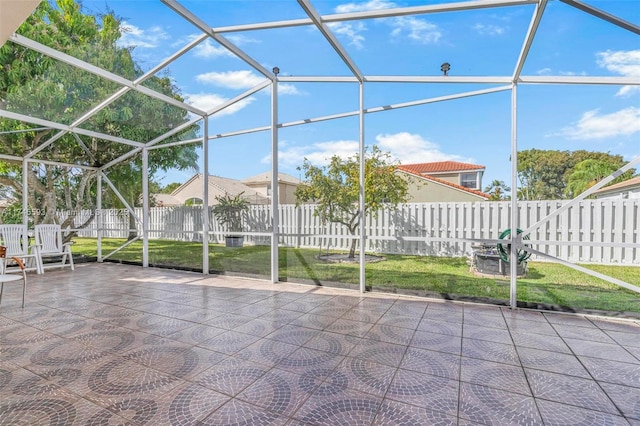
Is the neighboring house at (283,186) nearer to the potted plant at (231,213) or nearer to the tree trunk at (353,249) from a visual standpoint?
the potted plant at (231,213)

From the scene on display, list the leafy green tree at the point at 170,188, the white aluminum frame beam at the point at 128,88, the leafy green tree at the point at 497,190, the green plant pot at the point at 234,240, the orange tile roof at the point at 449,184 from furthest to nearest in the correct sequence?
the leafy green tree at the point at 170,188 < the green plant pot at the point at 234,240 < the orange tile roof at the point at 449,184 < the leafy green tree at the point at 497,190 < the white aluminum frame beam at the point at 128,88

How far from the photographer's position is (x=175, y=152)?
7.67 m

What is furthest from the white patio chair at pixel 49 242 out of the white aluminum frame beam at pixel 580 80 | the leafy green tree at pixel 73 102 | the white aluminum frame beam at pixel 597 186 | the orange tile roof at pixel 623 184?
the orange tile roof at pixel 623 184

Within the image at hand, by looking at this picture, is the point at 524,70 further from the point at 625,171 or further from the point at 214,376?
the point at 214,376

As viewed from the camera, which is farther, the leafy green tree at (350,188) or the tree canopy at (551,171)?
the leafy green tree at (350,188)

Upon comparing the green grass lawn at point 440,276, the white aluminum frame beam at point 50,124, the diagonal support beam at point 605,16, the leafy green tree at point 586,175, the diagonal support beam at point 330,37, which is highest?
the diagonal support beam at point 330,37

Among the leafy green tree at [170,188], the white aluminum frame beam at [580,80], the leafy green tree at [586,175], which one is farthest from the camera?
the leafy green tree at [170,188]

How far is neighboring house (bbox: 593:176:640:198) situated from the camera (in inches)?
137

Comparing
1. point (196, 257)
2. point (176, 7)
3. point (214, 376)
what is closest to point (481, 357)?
point (214, 376)

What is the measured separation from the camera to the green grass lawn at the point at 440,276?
3.67 m

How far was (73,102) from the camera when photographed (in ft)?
15.0

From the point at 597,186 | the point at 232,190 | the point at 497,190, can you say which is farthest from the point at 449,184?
the point at 232,190

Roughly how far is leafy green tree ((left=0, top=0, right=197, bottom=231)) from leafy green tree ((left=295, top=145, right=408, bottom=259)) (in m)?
2.61

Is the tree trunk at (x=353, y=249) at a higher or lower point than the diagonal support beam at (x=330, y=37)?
lower
